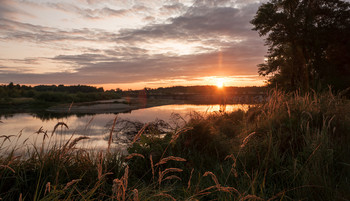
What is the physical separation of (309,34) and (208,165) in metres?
24.0

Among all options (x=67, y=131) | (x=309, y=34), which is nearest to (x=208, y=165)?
(x=67, y=131)

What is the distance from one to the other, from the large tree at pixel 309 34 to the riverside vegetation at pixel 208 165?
19.3 meters

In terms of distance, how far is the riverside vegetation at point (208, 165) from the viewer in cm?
341

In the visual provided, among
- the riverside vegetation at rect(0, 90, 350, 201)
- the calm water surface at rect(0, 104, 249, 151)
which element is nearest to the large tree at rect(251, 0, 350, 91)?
the calm water surface at rect(0, 104, 249, 151)

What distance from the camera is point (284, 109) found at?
7.25 m

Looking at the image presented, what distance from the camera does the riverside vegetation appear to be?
341cm

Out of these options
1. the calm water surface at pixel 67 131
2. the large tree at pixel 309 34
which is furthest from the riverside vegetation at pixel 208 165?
the large tree at pixel 309 34

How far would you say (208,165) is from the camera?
5680mm

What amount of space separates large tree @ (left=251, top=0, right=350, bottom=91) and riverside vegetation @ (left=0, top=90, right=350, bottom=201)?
63.2 ft

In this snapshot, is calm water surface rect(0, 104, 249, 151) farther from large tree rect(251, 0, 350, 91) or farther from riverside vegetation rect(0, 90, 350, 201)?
large tree rect(251, 0, 350, 91)

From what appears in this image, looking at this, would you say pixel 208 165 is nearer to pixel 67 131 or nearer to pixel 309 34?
pixel 67 131

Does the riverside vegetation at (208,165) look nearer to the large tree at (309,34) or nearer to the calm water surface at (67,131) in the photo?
the calm water surface at (67,131)

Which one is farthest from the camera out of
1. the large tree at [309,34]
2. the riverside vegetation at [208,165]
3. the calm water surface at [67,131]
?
the large tree at [309,34]

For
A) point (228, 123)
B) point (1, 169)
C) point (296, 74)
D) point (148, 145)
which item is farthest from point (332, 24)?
point (1, 169)
